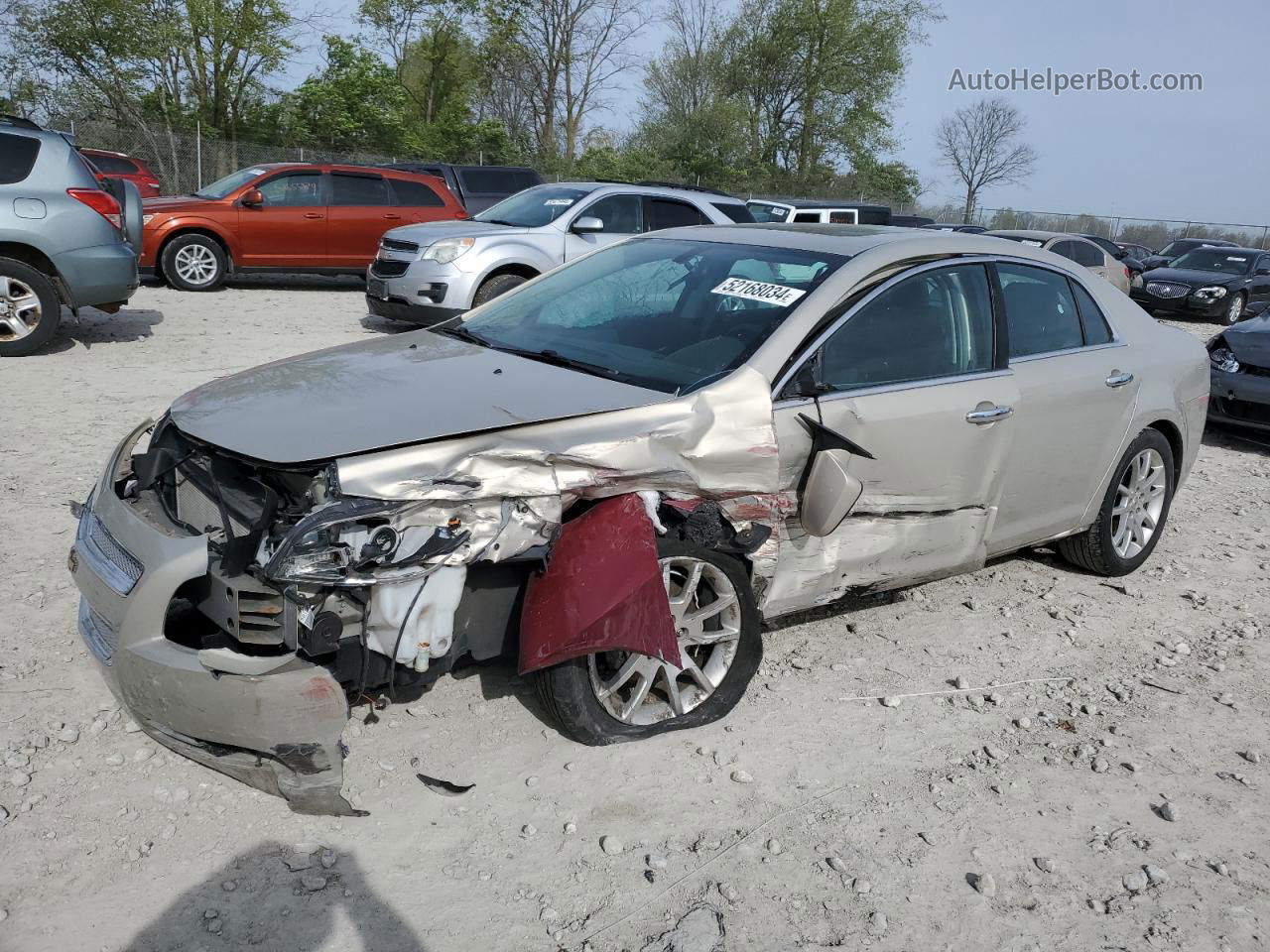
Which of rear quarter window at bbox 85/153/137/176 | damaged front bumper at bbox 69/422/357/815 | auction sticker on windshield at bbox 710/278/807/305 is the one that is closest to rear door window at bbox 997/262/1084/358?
auction sticker on windshield at bbox 710/278/807/305

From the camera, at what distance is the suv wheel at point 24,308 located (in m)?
8.66

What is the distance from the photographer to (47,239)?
8680 mm

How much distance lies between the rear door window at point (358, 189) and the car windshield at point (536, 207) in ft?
9.51

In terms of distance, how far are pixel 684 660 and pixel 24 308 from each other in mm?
7671

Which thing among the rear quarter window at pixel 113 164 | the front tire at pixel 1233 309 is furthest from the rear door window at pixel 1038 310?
the rear quarter window at pixel 113 164

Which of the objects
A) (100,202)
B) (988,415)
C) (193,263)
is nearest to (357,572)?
(988,415)

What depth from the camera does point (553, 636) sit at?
3062 millimetres

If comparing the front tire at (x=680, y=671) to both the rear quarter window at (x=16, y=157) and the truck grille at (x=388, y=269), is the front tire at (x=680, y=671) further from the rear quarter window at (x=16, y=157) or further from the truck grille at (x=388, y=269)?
the truck grille at (x=388, y=269)

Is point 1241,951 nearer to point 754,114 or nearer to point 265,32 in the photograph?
point 265,32

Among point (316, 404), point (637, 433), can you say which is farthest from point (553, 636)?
point (316, 404)

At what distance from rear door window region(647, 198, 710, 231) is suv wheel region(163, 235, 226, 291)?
564 centimetres

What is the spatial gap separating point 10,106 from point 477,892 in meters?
26.6

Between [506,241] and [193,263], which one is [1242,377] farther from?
[193,263]

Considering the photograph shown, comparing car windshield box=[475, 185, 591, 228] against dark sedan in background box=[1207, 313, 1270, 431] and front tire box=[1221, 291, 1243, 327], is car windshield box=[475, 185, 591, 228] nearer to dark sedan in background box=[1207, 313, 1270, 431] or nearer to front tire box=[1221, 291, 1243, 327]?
dark sedan in background box=[1207, 313, 1270, 431]
